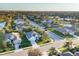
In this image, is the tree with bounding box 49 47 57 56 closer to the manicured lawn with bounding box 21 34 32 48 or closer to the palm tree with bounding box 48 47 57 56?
the palm tree with bounding box 48 47 57 56

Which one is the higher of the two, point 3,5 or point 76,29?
point 3,5

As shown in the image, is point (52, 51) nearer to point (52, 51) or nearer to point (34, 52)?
point (52, 51)

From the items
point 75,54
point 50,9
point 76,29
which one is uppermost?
point 50,9

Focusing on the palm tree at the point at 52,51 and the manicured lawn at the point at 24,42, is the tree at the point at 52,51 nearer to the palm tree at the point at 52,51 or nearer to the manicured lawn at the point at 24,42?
the palm tree at the point at 52,51

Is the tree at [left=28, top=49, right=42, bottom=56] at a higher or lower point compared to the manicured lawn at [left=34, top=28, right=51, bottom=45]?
lower

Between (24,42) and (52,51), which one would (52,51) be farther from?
(24,42)

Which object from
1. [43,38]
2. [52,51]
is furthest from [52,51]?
[43,38]

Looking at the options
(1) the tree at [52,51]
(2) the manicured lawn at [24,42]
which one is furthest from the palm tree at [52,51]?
(2) the manicured lawn at [24,42]

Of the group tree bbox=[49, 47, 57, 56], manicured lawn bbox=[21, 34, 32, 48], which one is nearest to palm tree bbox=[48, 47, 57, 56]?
tree bbox=[49, 47, 57, 56]

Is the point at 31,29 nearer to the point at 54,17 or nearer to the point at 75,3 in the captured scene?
the point at 54,17

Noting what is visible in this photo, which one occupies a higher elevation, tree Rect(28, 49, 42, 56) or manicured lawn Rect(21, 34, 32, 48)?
manicured lawn Rect(21, 34, 32, 48)

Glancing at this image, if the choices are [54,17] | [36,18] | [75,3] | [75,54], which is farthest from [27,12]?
[75,54]
